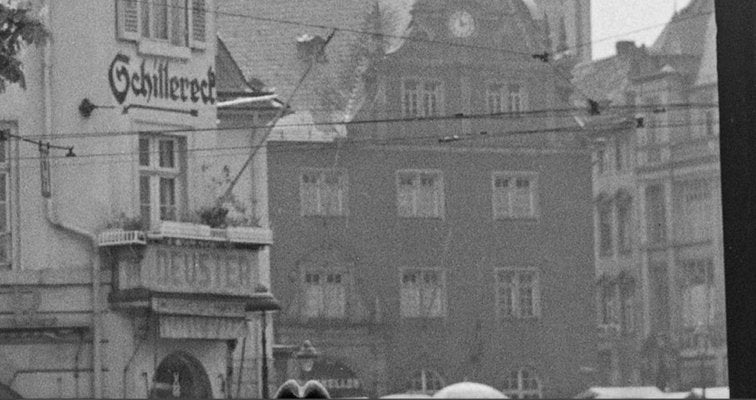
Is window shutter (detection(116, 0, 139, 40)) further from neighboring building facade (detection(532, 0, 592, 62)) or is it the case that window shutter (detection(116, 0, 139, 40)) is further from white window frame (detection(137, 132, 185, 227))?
neighboring building facade (detection(532, 0, 592, 62))

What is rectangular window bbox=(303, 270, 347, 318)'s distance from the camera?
63.5m

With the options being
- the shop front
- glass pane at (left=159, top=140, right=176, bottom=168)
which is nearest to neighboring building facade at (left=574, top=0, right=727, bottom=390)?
the shop front

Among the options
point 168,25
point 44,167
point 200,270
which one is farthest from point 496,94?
point 44,167

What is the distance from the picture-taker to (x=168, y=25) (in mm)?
40625

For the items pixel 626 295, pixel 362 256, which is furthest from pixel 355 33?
pixel 626 295

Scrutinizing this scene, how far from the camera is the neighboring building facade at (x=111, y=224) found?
3878 centimetres

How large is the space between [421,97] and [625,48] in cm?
1429

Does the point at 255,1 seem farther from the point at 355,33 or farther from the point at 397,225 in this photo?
the point at 397,225

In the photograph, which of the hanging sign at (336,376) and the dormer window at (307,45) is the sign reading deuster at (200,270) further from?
the dormer window at (307,45)

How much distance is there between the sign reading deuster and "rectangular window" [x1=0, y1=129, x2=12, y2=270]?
7.08ft

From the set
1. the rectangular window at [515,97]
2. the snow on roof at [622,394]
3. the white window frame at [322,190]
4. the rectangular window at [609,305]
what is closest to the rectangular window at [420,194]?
the white window frame at [322,190]

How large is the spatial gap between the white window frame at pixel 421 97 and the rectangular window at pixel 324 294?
4.84 metres

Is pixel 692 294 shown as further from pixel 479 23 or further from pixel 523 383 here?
pixel 479 23

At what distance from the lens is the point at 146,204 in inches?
1566
